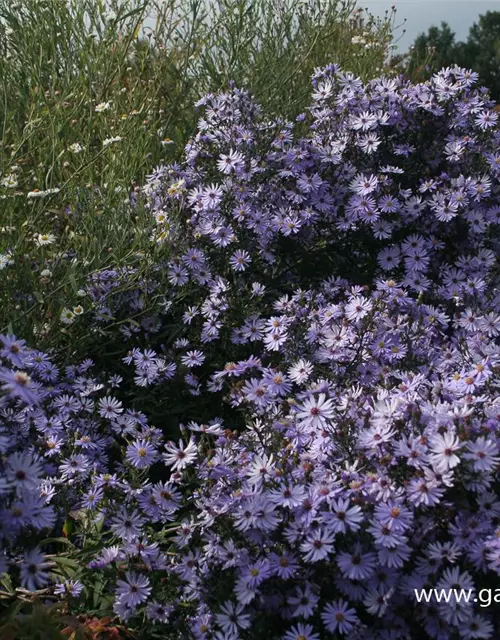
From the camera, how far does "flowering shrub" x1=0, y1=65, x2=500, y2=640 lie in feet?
6.63

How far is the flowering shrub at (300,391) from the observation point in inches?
79.6

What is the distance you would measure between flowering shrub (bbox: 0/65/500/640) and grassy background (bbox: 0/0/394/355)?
0.21 metres

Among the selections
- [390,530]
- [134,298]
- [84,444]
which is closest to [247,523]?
[390,530]

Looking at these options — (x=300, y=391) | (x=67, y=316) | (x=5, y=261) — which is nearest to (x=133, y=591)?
(x=300, y=391)

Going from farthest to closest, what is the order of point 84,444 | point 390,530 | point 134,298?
1. point 134,298
2. point 84,444
3. point 390,530

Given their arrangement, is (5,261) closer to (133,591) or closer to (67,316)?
(67,316)

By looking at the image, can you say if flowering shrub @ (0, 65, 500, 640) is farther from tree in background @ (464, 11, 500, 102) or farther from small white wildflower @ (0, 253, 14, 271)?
tree in background @ (464, 11, 500, 102)

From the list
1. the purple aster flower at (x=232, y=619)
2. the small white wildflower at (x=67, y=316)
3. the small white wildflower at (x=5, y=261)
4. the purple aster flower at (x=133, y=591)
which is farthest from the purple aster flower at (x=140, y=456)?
the small white wildflower at (x=5, y=261)

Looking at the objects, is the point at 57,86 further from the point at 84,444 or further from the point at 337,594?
the point at 337,594

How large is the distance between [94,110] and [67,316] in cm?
184

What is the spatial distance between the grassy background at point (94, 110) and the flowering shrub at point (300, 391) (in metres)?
0.21

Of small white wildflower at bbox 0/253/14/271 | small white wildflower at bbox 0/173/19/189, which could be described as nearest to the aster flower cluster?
small white wildflower at bbox 0/253/14/271

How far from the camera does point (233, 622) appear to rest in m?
2.01

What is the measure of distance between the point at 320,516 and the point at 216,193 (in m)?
1.86
